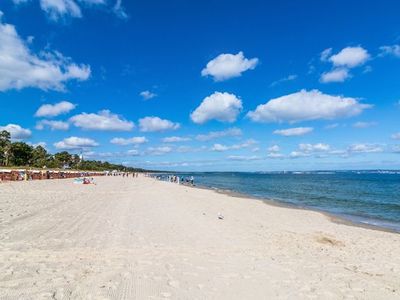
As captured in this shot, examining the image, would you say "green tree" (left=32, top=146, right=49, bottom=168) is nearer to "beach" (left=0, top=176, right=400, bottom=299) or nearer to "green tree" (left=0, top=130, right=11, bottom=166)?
"green tree" (left=0, top=130, right=11, bottom=166)

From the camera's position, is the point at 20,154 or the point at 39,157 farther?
the point at 39,157

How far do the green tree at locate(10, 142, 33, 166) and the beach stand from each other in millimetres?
102622

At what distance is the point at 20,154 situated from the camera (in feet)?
349

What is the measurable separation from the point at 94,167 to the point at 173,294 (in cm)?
18353

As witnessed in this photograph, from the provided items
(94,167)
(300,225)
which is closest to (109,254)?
(300,225)

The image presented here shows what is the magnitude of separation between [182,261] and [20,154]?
→ 11368cm

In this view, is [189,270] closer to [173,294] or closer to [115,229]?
[173,294]

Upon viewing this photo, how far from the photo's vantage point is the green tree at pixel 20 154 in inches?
4082

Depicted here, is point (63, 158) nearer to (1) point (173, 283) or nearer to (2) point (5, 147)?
(2) point (5, 147)

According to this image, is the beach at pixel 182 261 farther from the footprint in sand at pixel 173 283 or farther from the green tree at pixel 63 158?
the green tree at pixel 63 158

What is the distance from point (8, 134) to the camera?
102250 millimetres

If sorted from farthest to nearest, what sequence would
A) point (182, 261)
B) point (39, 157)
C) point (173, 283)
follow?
point (39, 157) < point (182, 261) < point (173, 283)

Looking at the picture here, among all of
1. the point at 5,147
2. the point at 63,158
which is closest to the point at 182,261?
the point at 5,147

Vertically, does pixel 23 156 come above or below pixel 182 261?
above
